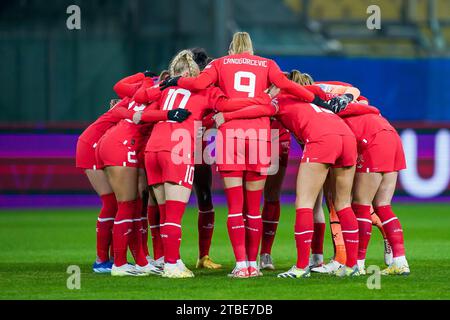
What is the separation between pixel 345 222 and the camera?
31.8 ft

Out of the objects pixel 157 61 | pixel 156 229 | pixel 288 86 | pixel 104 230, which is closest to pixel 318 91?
pixel 288 86

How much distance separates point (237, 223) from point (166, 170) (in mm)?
820

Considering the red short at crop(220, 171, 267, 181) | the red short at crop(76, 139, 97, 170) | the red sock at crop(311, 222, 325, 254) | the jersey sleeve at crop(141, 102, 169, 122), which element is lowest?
the red sock at crop(311, 222, 325, 254)

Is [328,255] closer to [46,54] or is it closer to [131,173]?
[131,173]

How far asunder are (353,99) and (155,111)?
1.93m

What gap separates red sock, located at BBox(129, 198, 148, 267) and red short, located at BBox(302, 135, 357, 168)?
71.0 inches

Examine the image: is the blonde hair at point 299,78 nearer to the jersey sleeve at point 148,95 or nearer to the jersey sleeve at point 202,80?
the jersey sleeve at point 202,80

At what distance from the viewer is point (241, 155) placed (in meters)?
9.74

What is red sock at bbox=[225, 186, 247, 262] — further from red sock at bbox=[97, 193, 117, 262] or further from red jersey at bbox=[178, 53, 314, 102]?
red sock at bbox=[97, 193, 117, 262]

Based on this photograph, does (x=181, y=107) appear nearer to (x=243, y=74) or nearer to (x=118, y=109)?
(x=243, y=74)

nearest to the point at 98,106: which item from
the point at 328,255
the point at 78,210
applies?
the point at 78,210

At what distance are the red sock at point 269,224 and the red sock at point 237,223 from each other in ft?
3.69

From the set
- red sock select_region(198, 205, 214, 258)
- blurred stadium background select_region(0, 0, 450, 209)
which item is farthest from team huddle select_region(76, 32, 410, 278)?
blurred stadium background select_region(0, 0, 450, 209)

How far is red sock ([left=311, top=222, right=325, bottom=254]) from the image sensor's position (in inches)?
414
